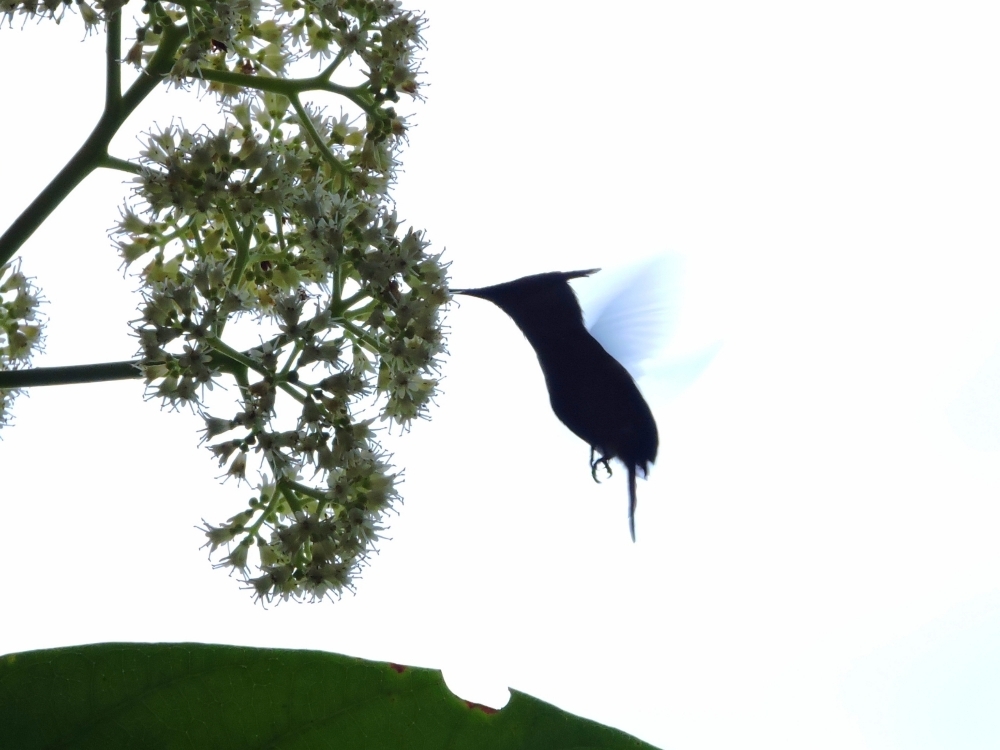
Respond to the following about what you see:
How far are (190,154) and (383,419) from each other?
1012 millimetres

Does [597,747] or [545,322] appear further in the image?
[545,322]

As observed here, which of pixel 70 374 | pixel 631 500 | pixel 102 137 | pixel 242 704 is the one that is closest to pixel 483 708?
pixel 242 704

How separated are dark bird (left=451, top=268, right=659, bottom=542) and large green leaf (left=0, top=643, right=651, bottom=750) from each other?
4.08ft

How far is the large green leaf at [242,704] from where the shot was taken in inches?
70.9

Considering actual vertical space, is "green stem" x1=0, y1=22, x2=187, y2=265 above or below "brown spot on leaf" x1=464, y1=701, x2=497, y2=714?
above

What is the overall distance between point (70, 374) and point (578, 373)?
59.9 inches

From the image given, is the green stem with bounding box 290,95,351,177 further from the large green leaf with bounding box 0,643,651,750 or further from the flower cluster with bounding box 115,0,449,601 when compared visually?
the large green leaf with bounding box 0,643,651,750

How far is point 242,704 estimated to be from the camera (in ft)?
6.11

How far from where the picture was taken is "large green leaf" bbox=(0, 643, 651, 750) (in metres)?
1.80

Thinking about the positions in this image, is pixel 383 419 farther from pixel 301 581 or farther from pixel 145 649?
pixel 145 649

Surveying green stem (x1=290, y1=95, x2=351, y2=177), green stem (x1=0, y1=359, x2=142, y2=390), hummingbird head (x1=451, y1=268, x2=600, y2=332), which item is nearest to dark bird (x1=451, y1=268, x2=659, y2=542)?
hummingbird head (x1=451, y1=268, x2=600, y2=332)

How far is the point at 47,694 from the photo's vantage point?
180cm

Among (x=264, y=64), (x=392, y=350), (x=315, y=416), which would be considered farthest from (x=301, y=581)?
(x=264, y=64)

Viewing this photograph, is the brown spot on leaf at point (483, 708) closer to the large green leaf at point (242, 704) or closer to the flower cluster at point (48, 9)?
the large green leaf at point (242, 704)
